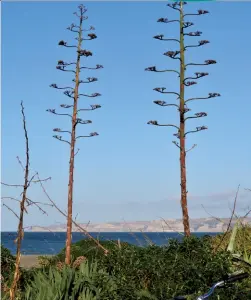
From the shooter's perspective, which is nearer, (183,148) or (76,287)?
(76,287)

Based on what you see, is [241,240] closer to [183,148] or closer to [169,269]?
[169,269]

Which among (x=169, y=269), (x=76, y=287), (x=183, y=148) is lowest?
(x=76, y=287)

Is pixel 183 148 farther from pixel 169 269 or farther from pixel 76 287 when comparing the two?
pixel 76 287

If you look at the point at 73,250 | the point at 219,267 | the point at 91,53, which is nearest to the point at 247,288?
the point at 219,267

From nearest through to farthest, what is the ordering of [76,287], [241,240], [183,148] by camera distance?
[76,287], [241,240], [183,148]

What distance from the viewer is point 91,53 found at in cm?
2177

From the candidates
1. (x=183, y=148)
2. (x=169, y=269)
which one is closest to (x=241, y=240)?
(x=169, y=269)

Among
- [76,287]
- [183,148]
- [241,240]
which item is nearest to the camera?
[76,287]

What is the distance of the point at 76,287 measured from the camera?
727 cm

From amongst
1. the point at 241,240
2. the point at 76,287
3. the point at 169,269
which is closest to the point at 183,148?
the point at 241,240

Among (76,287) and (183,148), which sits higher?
(183,148)

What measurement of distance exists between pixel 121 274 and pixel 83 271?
49 cm

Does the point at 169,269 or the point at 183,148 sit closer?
the point at 169,269

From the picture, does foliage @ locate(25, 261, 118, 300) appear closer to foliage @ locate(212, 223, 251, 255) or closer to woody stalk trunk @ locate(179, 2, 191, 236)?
foliage @ locate(212, 223, 251, 255)
